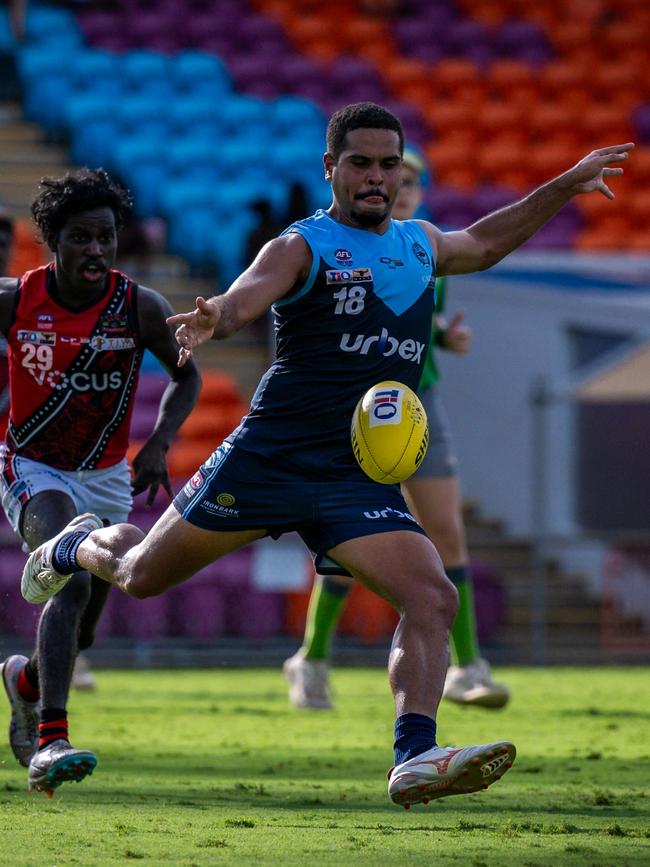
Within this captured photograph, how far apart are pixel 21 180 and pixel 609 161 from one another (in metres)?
15.7

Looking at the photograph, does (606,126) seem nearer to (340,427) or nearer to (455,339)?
(455,339)

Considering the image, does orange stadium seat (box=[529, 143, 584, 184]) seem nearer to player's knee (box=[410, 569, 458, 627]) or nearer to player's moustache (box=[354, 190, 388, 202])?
player's moustache (box=[354, 190, 388, 202])

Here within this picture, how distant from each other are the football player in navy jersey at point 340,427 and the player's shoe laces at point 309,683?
394 centimetres

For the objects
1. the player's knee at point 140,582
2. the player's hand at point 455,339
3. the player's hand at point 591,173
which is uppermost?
the player's hand at point 591,173

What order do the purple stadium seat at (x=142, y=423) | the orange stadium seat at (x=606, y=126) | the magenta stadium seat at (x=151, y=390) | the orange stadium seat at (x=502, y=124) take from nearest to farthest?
the purple stadium seat at (x=142, y=423), the magenta stadium seat at (x=151, y=390), the orange stadium seat at (x=502, y=124), the orange stadium seat at (x=606, y=126)

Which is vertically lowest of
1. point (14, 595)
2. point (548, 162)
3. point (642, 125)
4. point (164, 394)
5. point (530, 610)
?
point (530, 610)

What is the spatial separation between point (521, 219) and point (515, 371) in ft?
39.4

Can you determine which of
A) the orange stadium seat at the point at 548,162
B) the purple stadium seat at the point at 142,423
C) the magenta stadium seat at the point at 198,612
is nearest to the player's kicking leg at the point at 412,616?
the magenta stadium seat at the point at 198,612

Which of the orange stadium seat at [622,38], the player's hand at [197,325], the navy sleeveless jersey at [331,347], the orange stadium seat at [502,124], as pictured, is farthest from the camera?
the orange stadium seat at [622,38]

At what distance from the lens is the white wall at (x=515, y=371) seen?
17.0m

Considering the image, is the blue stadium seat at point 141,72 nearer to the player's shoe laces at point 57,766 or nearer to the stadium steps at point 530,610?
the stadium steps at point 530,610

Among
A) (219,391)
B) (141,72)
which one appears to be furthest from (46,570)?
(141,72)

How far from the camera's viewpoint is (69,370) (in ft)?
20.4

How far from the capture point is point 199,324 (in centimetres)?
459
